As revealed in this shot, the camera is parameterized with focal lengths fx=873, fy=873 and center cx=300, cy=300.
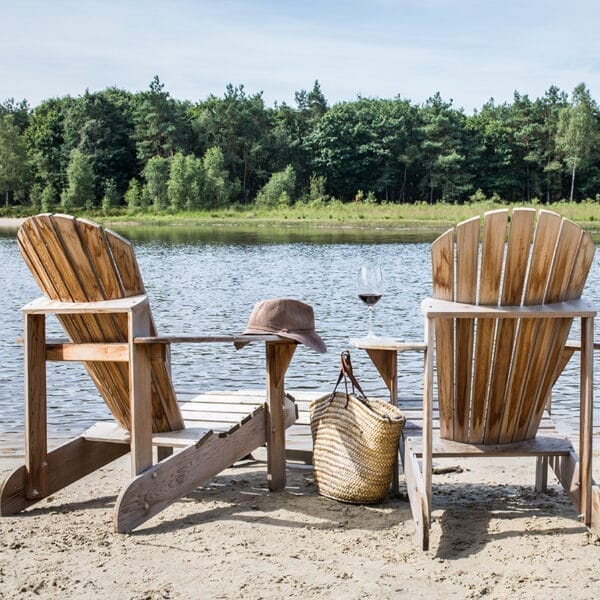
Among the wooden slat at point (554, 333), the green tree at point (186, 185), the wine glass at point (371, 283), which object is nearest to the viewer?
the wooden slat at point (554, 333)

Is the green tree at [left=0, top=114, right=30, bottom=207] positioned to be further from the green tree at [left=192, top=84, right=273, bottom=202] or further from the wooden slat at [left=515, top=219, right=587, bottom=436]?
the wooden slat at [left=515, top=219, right=587, bottom=436]

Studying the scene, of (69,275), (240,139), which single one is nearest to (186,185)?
(240,139)

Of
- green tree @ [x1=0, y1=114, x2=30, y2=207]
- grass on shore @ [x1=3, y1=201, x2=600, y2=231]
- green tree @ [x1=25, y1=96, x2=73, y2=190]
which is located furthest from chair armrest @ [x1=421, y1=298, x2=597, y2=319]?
green tree @ [x1=25, y1=96, x2=73, y2=190]

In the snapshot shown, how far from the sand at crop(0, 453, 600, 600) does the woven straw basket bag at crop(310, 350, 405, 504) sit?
75mm

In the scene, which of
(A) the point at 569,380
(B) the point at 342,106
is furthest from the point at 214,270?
(B) the point at 342,106

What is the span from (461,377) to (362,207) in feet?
151

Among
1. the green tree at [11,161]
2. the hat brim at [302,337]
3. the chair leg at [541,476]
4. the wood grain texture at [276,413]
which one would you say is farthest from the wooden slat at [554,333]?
the green tree at [11,161]

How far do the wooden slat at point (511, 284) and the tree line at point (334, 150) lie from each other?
59.2 metres

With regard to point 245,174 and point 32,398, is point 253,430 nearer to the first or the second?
point 32,398

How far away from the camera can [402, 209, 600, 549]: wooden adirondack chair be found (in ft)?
10.8

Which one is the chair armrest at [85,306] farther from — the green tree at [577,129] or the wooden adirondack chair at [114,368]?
the green tree at [577,129]

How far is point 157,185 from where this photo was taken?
5888 cm

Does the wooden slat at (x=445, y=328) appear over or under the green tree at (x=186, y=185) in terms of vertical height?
under

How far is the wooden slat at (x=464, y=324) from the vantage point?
330cm
